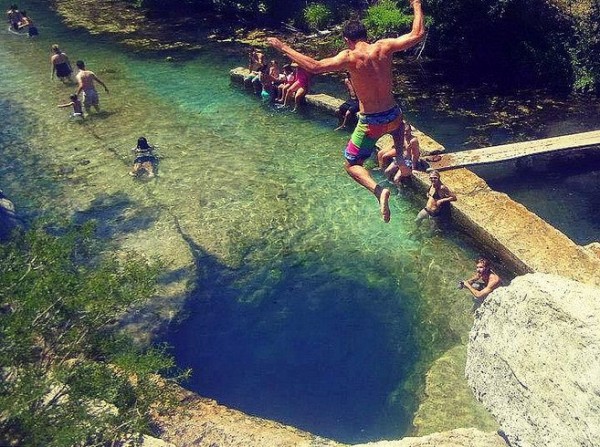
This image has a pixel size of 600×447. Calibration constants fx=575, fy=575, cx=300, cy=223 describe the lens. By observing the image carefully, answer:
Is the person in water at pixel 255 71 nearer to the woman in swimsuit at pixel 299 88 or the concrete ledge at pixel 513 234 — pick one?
the woman in swimsuit at pixel 299 88

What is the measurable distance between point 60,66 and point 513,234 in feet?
48.3

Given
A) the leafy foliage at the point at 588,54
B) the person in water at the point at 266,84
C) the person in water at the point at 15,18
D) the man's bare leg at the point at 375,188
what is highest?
the leafy foliage at the point at 588,54

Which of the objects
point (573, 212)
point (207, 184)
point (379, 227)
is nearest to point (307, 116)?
point (207, 184)

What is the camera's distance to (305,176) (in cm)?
1321

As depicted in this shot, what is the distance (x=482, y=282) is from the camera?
9.42 m

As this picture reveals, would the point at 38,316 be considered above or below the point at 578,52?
below

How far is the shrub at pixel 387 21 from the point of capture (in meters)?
18.1

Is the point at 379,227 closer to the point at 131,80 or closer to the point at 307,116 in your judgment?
the point at 307,116

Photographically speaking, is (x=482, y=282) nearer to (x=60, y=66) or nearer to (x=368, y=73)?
(x=368, y=73)

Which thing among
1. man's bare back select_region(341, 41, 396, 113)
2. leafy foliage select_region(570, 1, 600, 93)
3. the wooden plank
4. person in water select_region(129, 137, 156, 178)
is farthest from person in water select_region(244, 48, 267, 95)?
man's bare back select_region(341, 41, 396, 113)

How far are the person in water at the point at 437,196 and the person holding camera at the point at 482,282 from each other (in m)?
1.96

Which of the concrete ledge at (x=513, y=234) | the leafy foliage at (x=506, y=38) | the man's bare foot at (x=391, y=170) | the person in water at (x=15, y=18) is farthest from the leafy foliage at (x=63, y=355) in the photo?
the person in water at (x=15, y=18)

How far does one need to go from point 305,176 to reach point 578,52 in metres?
9.69

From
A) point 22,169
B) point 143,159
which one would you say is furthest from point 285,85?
point 22,169
